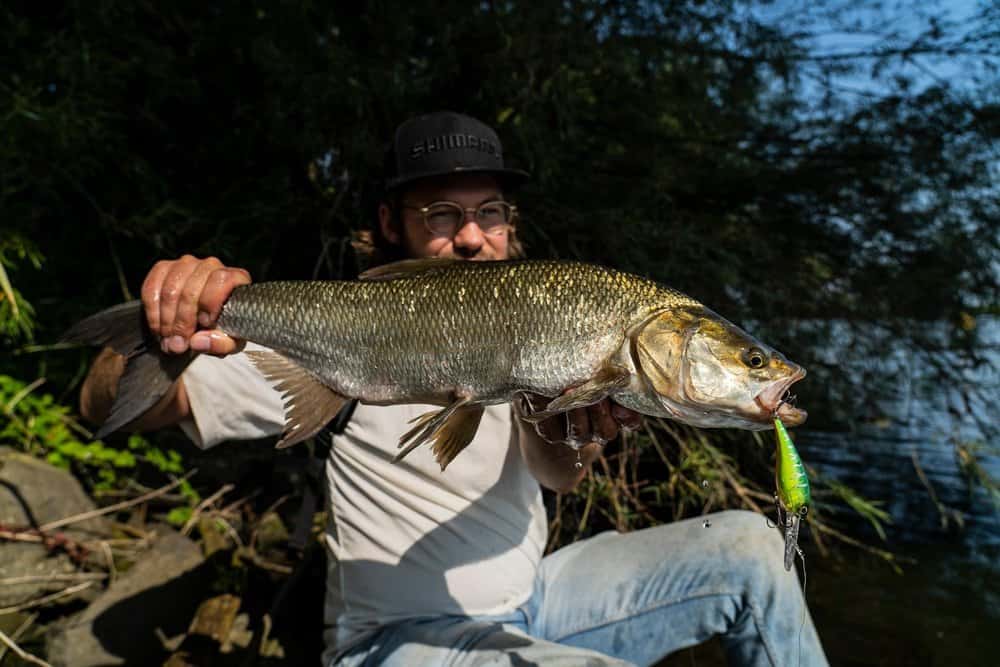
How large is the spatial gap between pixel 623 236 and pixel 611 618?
2478 mm

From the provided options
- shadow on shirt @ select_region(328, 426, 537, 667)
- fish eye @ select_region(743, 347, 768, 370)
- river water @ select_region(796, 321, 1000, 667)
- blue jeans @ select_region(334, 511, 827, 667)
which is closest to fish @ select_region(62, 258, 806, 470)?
fish eye @ select_region(743, 347, 768, 370)

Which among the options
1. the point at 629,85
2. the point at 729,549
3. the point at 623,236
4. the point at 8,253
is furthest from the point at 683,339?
the point at 8,253

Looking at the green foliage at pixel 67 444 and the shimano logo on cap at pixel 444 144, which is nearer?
the shimano logo on cap at pixel 444 144

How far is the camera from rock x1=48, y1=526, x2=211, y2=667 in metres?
3.49

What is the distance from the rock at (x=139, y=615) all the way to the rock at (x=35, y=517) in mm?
462

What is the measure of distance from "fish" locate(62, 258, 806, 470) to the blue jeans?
79cm

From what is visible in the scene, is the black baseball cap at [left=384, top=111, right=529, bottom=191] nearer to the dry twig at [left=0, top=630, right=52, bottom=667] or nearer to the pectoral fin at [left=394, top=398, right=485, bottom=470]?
the pectoral fin at [left=394, top=398, right=485, bottom=470]

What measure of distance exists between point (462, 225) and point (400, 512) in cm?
114

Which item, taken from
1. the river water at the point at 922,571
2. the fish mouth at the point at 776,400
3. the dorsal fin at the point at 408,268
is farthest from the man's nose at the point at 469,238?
the river water at the point at 922,571

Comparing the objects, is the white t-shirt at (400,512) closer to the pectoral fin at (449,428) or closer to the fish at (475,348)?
the fish at (475,348)

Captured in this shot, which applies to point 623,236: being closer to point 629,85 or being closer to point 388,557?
point 629,85

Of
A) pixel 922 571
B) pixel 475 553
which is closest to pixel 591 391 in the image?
pixel 475 553

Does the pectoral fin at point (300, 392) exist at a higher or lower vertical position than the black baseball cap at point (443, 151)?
lower

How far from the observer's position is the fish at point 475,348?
1694 mm
